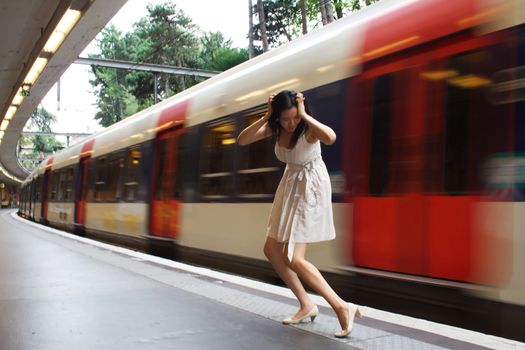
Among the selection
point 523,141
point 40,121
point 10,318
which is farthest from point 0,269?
point 40,121

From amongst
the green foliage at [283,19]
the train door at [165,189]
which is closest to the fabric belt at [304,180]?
the train door at [165,189]

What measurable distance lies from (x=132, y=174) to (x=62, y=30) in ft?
10.2

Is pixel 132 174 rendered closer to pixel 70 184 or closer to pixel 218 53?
pixel 70 184

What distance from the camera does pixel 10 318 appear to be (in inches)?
160

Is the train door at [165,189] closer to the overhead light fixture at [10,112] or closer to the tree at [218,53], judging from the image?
the overhead light fixture at [10,112]

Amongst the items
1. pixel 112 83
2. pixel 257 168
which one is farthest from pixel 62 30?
pixel 112 83

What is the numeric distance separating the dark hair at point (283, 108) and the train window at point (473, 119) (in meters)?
1.29

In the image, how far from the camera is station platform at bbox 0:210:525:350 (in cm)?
336

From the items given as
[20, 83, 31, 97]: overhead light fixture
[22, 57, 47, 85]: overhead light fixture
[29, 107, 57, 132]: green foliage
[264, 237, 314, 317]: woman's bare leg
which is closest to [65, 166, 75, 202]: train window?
[20, 83, 31, 97]: overhead light fixture

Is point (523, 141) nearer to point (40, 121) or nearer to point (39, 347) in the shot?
point (39, 347)

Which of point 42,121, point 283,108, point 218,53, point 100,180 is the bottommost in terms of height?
point 100,180

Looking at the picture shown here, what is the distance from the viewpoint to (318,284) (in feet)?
11.2

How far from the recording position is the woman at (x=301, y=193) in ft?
11.2

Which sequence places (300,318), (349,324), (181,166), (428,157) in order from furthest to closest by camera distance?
(181,166), (428,157), (300,318), (349,324)
